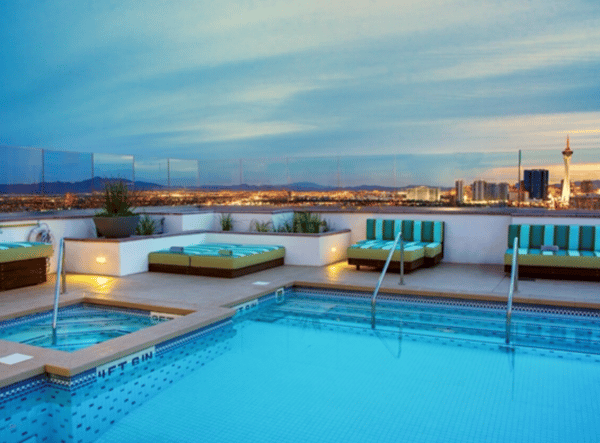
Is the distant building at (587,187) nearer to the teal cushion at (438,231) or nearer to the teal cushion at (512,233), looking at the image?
the teal cushion at (512,233)

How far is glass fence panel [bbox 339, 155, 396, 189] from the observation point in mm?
11398

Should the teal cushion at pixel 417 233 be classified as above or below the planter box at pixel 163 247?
above

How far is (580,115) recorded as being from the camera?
496 inches

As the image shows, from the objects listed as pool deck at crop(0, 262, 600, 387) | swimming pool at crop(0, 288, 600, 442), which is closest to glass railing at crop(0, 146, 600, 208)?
pool deck at crop(0, 262, 600, 387)

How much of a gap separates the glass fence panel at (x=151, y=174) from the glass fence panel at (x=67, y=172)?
1278 mm

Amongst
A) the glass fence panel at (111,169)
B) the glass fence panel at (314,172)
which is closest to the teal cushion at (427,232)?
the glass fence panel at (314,172)

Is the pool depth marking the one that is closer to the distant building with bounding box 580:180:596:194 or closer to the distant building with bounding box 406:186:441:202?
the distant building with bounding box 406:186:441:202

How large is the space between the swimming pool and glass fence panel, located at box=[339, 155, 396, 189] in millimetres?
6016

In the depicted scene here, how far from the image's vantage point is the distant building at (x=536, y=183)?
9680 millimetres

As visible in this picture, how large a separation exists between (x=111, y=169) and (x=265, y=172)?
12.5 feet

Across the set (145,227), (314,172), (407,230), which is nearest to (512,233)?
(407,230)

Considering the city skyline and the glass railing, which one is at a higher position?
the city skyline

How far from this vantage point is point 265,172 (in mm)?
13172

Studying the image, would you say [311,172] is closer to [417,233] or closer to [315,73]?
[315,73]
